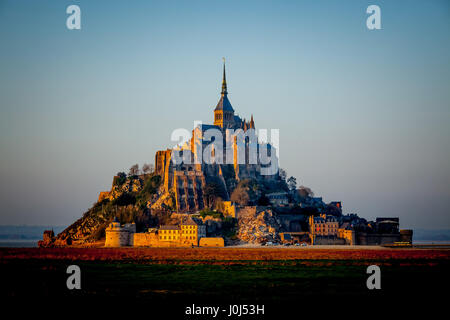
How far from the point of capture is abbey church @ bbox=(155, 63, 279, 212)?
357 ft

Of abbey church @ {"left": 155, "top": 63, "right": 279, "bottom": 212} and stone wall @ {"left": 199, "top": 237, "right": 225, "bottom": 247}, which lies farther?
abbey church @ {"left": 155, "top": 63, "right": 279, "bottom": 212}

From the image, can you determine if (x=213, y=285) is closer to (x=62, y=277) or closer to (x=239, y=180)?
(x=62, y=277)

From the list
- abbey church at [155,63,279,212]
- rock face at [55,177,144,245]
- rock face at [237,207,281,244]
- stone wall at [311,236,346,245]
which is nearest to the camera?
rock face at [237,207,281,244]

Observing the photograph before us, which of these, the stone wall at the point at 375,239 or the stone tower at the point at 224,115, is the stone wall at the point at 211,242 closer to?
the stone wall at the point at 375,239

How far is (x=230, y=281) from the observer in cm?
4291

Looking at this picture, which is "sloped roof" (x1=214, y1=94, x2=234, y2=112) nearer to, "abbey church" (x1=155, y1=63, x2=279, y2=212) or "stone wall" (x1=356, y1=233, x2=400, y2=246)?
"abbey church" (x1=155, y1=63, x2=279, y2=212)

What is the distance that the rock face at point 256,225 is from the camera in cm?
9494

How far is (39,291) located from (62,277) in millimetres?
7902

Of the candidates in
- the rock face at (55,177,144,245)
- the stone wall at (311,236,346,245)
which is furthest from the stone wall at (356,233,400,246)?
the rock face at (55,177,144,245)

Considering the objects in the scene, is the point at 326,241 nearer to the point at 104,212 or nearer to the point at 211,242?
the point at 211,242

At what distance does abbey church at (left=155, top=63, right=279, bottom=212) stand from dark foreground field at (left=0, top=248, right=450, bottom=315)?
46.4 metres

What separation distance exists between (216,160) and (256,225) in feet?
72.8

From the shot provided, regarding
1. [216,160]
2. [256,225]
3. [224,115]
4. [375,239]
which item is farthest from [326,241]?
[224,115]
